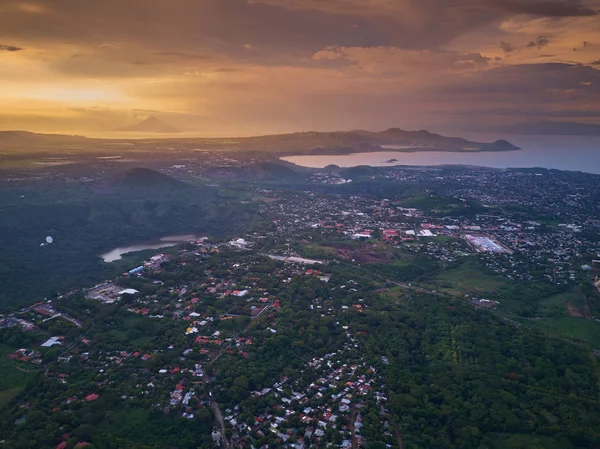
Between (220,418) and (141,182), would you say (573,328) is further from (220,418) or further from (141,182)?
(141,182)

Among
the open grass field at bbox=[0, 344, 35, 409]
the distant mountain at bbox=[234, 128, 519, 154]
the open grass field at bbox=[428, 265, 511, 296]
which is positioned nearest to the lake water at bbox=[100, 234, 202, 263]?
the open grass field at bbox=[0, 344, 35, 409]

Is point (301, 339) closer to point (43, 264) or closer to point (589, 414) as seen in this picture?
point (589, 414)

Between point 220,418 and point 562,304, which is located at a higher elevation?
point 562,304

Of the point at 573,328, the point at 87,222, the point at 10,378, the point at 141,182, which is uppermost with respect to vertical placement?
the point at 141,182

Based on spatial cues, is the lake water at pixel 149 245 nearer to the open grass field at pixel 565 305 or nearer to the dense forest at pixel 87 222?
the dense forest at pixel 87 222

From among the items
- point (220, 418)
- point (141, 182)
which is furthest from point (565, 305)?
point (141, 182)

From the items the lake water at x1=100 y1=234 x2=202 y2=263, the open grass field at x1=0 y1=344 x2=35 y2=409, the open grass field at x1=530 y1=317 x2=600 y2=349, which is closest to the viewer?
the open grass field at x1=0 y1=344 x2=35 y2=409

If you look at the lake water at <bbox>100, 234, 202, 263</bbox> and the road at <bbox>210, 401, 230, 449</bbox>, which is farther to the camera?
the lake water at <bbox>100, 234, 202, 263</bbox>

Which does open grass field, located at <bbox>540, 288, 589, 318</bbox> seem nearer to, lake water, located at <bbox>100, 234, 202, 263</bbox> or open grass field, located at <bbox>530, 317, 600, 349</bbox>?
open grass field, located at <bbox>530, 317, 600, 349</bbox>

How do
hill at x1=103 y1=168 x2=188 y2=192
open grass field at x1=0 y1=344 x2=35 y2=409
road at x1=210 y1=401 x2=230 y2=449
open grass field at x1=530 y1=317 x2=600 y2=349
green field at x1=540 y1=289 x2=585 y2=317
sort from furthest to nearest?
hill at x1=103 y1=168 x2=188 y2=192, green field at x1=540 y1=289 x2=585 y2=317, open grass field at x1=530 y1=317 x2=600 y2=349, open grass field at x1=0 y1=344 x2=35 y2=409, road at x1=210 y1=401 x2=230 y2=449
